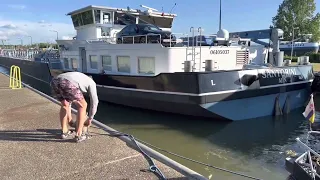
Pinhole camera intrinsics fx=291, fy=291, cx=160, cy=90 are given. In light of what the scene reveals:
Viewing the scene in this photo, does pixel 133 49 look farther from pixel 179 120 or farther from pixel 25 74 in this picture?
pixel 25 74

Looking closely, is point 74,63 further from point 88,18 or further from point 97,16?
point 97,16

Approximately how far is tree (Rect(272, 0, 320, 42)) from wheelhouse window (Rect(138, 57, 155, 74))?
41153mm

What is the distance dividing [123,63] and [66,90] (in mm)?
6154

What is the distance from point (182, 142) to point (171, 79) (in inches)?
81.9

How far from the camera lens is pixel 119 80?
10.4 meters

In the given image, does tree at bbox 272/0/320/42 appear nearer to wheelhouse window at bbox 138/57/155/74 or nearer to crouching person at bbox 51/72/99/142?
wheelhouse window at bbox 138/57/155/74

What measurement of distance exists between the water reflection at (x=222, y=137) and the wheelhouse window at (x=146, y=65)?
1.41 metres

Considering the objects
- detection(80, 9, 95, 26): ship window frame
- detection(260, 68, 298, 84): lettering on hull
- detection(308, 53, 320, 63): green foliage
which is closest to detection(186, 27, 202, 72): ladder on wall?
detection(260, 68, 298, 84): lettering on hull

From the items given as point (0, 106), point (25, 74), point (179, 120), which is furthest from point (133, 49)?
point (25, 74)

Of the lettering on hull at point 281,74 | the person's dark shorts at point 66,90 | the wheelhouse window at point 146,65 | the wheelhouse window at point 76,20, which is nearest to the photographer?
the person's dark shorts at point 66,90

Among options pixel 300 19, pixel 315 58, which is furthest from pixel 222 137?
pixel 300 19

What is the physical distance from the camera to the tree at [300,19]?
44.6 meters

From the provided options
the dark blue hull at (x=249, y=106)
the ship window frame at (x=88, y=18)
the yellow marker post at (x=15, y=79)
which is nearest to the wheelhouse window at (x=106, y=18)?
the ship window frame at (x=88, y=18)

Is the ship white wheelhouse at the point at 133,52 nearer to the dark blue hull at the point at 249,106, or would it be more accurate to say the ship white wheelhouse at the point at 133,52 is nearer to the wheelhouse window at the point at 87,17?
the wheelhouse window at the point at 87,17
